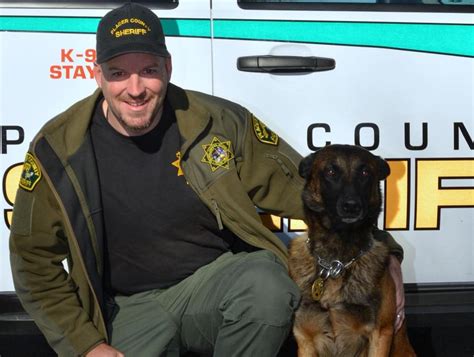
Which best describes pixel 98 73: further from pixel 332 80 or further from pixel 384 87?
pixel 384 87

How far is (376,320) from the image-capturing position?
8.35ft

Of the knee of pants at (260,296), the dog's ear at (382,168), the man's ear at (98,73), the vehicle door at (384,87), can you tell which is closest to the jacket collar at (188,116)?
the vehicle door at (384,87)

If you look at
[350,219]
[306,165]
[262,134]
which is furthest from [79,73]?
[350,219]

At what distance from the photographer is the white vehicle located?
258 cm

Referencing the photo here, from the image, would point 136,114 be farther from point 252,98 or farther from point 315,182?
point 315,182

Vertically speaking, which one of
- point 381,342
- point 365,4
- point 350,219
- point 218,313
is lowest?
point 381,342

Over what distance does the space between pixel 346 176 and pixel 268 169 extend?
0.26 metres

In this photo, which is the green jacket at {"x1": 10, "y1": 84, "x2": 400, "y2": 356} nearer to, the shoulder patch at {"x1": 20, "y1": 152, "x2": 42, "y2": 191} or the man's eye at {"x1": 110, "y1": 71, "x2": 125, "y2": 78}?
the shoulder patch at {"x1": 20, "y1": 152, "x2": 42, "y2": 191}

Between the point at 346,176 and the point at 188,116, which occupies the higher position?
the point at 188,116

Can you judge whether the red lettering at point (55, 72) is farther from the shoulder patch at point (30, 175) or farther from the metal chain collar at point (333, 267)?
the metal chain collar at point (333, 267)

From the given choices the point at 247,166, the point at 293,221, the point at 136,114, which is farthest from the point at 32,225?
Result: the point at 293,221

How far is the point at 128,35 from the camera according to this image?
7.86 feet

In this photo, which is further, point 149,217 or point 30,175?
point 149,217

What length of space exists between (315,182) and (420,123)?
44 cm
